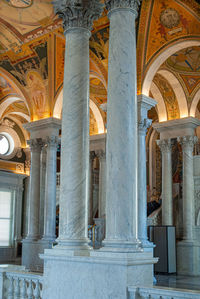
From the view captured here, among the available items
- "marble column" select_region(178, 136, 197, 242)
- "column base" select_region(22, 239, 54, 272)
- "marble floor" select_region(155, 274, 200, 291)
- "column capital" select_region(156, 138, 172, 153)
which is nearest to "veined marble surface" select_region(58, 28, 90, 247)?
"marble floor" select_region(155, 274, 200, 291)

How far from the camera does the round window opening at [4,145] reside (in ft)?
76.0

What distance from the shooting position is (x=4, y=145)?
917 inches

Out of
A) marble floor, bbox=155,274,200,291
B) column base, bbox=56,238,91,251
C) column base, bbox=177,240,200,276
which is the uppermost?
column base, bbox=56,238,91,251

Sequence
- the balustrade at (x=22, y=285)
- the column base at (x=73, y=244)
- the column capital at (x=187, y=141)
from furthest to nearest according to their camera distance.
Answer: the column capital at (x=187, y=141) < the balustrade at (x=22, y=285) < the column base at (x=73, y=244)

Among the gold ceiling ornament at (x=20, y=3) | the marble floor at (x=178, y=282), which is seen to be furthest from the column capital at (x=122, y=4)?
the marble floor at (x=178, y=282)

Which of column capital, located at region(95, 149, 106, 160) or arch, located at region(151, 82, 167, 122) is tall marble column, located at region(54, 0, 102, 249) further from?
column capital, located at region(95, 149, 106, 160)

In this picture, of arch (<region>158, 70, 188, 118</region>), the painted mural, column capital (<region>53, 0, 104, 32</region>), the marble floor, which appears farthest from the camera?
the painted mural

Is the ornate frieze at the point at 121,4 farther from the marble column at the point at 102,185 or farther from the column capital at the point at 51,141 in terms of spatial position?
the marble column at the point at 102,185

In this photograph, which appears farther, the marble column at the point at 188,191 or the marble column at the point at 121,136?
the marble column at the point at 188,191

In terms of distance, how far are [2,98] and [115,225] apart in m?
13.4

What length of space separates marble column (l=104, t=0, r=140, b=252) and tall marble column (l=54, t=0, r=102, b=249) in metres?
0.77

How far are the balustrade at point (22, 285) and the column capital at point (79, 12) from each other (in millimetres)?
4579

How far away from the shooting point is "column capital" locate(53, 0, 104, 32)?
7.62 metres

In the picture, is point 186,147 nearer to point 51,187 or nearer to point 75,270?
point 51,187
